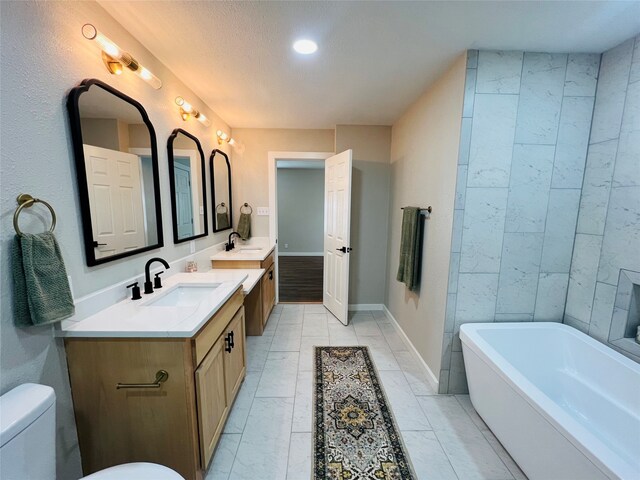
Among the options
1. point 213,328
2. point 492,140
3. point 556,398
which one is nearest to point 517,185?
point 492,140

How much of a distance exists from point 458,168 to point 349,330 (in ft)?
6.68

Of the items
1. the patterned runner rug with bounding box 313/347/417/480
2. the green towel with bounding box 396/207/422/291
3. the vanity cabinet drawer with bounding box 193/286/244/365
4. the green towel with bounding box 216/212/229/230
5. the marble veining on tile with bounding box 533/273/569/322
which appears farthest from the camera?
the green towel with bounding box 216/212/229/230

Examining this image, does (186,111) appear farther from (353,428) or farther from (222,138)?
(353,428)

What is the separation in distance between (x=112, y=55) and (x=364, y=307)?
10.8 feet

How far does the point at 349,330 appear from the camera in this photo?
9.68 feet

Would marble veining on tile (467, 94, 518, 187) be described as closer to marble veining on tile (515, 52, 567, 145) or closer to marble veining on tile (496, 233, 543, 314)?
marble veining on tile (515, 52, 567, 145)

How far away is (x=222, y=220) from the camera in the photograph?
301 cm

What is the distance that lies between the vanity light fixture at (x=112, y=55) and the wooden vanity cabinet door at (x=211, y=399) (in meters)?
1.53

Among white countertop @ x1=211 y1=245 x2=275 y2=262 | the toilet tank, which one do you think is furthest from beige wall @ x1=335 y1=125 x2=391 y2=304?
the toilet tank

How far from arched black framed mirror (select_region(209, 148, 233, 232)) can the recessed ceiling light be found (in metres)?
1.48

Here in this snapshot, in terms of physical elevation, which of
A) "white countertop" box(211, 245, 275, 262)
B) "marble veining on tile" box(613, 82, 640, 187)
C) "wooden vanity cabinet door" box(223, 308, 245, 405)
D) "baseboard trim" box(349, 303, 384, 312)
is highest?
"marble veining on tile" box(613, 82, 640, 187)

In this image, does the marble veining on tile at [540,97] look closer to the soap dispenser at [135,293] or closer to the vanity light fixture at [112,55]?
the vanity light fixture at [112,55]

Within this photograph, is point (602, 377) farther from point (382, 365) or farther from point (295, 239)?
point (295, 239)

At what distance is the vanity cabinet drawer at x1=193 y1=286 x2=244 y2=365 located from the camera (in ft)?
3.95
